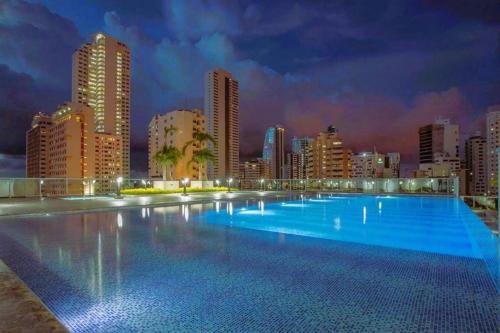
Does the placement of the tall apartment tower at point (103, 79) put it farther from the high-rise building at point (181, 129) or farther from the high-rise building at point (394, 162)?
the high-rise building at point (394, 162)

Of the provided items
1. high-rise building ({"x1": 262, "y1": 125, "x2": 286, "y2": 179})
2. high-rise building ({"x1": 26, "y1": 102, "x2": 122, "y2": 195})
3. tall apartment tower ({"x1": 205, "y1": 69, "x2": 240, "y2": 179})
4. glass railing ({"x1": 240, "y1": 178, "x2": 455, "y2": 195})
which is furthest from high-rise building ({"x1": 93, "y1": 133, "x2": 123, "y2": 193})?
high-rise building ({"x1": 262, "y1": 125, "x2": 286, "y2": 179})

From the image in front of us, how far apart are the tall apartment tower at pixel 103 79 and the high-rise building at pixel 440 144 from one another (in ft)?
380

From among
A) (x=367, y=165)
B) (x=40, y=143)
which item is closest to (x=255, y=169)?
(x=367, y=165)

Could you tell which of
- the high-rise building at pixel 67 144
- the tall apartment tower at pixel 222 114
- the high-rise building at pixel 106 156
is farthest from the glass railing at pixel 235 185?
the tall apartment tower at pixel 222 114

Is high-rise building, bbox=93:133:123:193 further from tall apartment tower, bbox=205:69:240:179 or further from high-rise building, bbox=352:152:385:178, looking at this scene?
high-rise building, bbox=352:152:385:178

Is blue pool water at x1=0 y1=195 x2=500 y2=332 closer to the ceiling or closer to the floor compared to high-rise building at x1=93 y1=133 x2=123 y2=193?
closer to the floor

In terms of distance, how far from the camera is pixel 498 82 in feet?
139

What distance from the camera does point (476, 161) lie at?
366ft

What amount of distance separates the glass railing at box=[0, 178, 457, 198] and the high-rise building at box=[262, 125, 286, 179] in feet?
510

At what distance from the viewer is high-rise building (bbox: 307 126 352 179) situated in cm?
8925

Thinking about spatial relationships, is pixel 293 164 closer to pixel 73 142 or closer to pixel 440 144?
→ pixel 440 144

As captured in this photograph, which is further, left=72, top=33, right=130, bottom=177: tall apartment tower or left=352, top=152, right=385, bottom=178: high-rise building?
left=72, top=33, right=130, bottom=177: tall apartment tower

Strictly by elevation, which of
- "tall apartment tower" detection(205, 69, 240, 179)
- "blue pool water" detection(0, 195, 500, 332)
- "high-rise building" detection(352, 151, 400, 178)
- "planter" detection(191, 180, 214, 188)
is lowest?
"blue pool water" detection(0, 195, 500, 332)

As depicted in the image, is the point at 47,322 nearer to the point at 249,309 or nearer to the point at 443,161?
the point at 249,309
